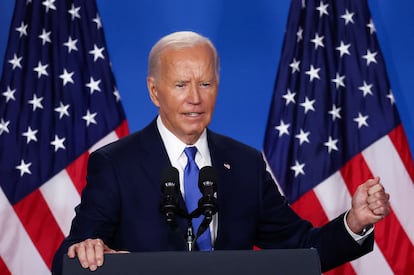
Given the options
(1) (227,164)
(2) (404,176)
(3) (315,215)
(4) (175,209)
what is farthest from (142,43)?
(4) (175,209)

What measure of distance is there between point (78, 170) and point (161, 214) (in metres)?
1.86

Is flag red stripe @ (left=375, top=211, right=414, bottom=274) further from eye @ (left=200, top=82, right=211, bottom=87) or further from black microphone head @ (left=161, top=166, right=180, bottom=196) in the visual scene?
black microphone head @ (left=161, top=166, right=180, bottom=196)

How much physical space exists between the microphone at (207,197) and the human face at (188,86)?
46 cm

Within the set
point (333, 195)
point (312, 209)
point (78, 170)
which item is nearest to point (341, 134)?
point (333, 195)

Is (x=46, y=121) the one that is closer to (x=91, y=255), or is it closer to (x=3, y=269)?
(x=3, y=269)

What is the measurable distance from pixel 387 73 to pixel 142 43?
1.41m

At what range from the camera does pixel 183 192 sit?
2.29 meters

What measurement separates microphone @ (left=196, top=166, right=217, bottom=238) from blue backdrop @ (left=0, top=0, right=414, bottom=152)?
2.43 m

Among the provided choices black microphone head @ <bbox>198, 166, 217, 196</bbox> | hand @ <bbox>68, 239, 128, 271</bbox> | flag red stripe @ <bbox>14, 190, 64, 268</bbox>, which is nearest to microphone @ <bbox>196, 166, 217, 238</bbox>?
black microphone head @ <bbox>198, 166, 217, 196</bbox>

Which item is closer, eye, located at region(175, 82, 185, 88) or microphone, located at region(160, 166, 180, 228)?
microphone, located at region(160, 166, 180, 228)

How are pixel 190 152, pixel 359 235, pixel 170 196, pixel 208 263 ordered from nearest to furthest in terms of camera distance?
1. pixel 208 263
2. pixel 170 196
3. pixel 359 235
4. pixel 190 152

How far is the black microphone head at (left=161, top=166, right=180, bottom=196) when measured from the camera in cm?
178

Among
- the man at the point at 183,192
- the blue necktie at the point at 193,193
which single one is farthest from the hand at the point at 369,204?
the blue necktie at the point at 193,193

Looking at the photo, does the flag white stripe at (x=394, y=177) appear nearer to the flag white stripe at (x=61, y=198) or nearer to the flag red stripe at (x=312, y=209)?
the flag red stripe at (x=312, y=209)
